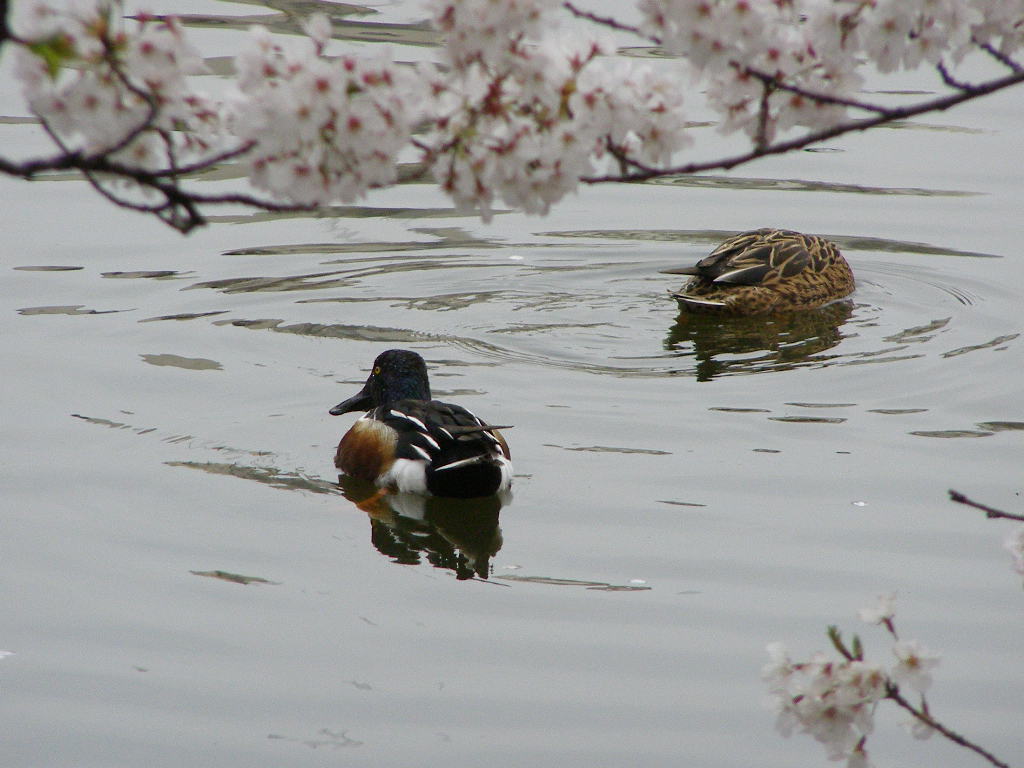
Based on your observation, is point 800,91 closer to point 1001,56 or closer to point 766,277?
point 1001,56

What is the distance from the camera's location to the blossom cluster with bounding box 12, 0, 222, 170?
8.83 feet

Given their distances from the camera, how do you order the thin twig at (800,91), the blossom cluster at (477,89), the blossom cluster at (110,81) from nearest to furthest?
the blossom cluster at (110,81) < the blossom cluster at (477,89) < the thin twig at (800,91)

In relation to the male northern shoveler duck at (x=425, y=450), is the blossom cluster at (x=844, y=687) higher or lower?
higher

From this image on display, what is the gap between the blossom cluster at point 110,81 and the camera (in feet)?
8.83

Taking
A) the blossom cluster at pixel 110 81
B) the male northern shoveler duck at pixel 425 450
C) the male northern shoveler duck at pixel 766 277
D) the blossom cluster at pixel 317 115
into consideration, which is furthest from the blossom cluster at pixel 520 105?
the male northern shoveler duck at pixel 766 277

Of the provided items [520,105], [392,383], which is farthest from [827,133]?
[392,383]

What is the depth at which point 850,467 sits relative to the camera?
7730 millimetres

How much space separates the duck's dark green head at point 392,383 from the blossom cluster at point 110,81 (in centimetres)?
540

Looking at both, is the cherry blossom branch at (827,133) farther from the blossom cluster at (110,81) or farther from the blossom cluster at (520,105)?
the blossom cluster at (110,81)

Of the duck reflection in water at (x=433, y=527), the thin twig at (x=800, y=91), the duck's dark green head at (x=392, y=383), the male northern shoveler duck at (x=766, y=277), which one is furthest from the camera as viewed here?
the male northern shoveler duck at (x=766, y=277)

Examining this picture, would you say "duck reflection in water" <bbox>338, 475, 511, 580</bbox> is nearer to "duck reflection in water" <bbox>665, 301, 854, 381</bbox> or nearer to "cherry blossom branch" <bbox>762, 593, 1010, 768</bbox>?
"duck reflection in water" <bbox>665, 301, 854, 381</bbox>

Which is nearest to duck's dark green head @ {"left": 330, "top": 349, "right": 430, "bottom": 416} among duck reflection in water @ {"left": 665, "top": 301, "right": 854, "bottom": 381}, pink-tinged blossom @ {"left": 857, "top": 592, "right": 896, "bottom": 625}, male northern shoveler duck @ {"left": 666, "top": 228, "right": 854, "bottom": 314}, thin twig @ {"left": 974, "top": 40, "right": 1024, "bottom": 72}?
duck reflection in water @ {"left": 665, "top": 301, "right": 854, "bottom": 381}

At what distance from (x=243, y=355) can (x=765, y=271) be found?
3.88 meters

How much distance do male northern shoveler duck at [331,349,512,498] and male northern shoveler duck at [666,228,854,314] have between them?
3.17 metres
